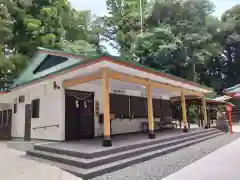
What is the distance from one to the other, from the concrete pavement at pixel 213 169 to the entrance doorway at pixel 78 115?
14.8ft

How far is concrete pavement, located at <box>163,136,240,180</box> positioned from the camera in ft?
15.1

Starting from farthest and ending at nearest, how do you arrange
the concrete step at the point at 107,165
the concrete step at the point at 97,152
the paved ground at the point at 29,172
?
the concrete step at the point at 97,152, the concrete step at the point at 107,165, the paved ground at the point at 29,172

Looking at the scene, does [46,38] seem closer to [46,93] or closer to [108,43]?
[46,93]

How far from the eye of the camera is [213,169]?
5.16 m

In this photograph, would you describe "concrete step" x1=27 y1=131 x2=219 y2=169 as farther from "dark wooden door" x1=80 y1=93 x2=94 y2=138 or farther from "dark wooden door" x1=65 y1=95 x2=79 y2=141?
"dark wooden door" x1=80 y1=93 x2=94 y2=138

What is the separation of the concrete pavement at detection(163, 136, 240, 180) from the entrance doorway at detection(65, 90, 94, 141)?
4.53m

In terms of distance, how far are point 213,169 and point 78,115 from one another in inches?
207

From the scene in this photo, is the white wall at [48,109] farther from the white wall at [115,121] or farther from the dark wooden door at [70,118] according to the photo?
the white wall at [115,121]

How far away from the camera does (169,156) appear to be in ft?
21.8

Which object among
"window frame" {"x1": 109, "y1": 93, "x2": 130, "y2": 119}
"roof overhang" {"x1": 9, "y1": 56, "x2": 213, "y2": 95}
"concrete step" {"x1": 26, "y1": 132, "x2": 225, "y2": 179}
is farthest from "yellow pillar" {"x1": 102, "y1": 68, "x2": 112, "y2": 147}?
"window frame" {"x1": 109, "y1": 93, "x2": 130, "y2": 119}

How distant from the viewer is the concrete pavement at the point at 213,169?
4.60 meters

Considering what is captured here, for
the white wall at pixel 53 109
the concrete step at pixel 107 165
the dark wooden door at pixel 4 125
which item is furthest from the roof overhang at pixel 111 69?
the dark wooden door at pixel 4 125

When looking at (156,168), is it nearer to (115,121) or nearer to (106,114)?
(106,114)

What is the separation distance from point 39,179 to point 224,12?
32.1 m
